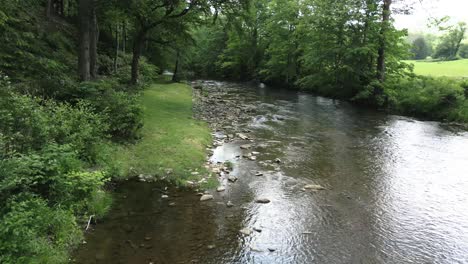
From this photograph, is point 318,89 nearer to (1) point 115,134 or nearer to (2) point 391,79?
(2) point 391,79

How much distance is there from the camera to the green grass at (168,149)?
33.0 feet

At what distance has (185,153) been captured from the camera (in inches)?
452

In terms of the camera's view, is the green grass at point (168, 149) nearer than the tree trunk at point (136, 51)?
Yes

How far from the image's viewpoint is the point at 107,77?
70.1ft

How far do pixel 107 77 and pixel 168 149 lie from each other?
12354mm

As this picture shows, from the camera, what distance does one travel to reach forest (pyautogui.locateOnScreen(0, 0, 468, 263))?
17.9 feet

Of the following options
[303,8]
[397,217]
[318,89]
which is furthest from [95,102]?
[303,8]

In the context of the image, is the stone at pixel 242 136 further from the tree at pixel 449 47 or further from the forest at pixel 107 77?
the tree at pixel 449 47

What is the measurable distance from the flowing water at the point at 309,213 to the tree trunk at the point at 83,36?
7.18 meters

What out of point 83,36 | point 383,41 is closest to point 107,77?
point 83,36

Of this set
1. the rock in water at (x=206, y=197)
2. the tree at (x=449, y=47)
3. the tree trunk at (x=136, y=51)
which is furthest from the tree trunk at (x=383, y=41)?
the tree at (x=449, y=47)

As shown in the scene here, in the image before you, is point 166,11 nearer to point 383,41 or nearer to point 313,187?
point 313,187

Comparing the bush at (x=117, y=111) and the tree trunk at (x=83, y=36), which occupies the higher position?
the tree trunk at (x=83, y=36)

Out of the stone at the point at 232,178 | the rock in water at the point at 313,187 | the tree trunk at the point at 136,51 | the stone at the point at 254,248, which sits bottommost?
the stone at the point at 254,248
